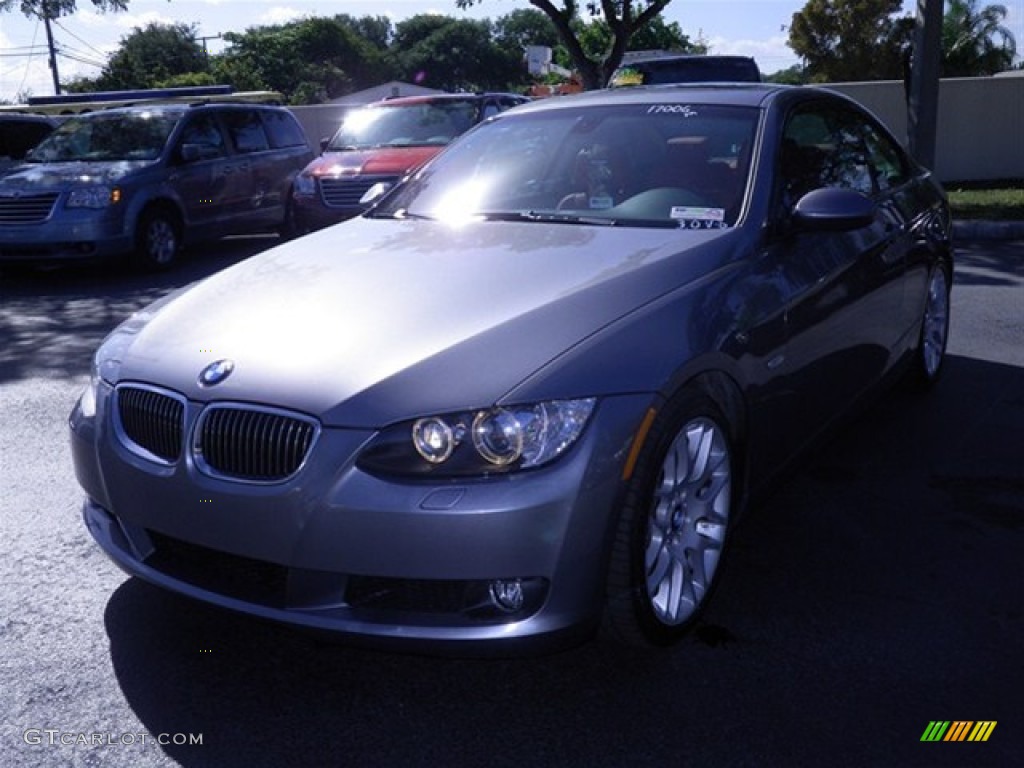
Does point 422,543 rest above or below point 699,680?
above

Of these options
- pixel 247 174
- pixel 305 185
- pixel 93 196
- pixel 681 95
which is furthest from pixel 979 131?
pixel 681 95

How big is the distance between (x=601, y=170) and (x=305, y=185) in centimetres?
805

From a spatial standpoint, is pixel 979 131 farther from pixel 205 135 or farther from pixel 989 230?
pixel 205 135

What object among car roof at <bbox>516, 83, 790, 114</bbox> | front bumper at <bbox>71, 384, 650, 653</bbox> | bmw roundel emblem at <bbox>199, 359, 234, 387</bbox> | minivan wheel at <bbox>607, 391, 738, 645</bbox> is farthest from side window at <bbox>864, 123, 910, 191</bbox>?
bmw roundel emblem at <bbox>199, 359, 234, 387</bbox>

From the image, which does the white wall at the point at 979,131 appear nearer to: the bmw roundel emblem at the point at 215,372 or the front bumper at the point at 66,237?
the front bumper at the point at 66,237

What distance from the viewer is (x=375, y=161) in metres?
11.6

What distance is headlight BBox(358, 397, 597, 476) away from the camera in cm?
275

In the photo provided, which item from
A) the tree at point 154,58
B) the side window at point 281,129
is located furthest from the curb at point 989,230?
the tree at point 154,58

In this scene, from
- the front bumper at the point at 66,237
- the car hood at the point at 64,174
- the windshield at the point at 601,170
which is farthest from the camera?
the car hood at the point at 64,174

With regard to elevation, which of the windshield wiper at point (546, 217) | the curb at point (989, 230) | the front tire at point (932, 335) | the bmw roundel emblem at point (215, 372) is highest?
the windshield wiper at point (546, 217)

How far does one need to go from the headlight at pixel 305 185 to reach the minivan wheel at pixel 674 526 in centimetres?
906

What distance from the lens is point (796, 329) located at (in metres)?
3.79

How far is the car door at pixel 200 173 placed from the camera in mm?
11320

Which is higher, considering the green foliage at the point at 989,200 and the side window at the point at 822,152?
the side window at the point at 822,152
